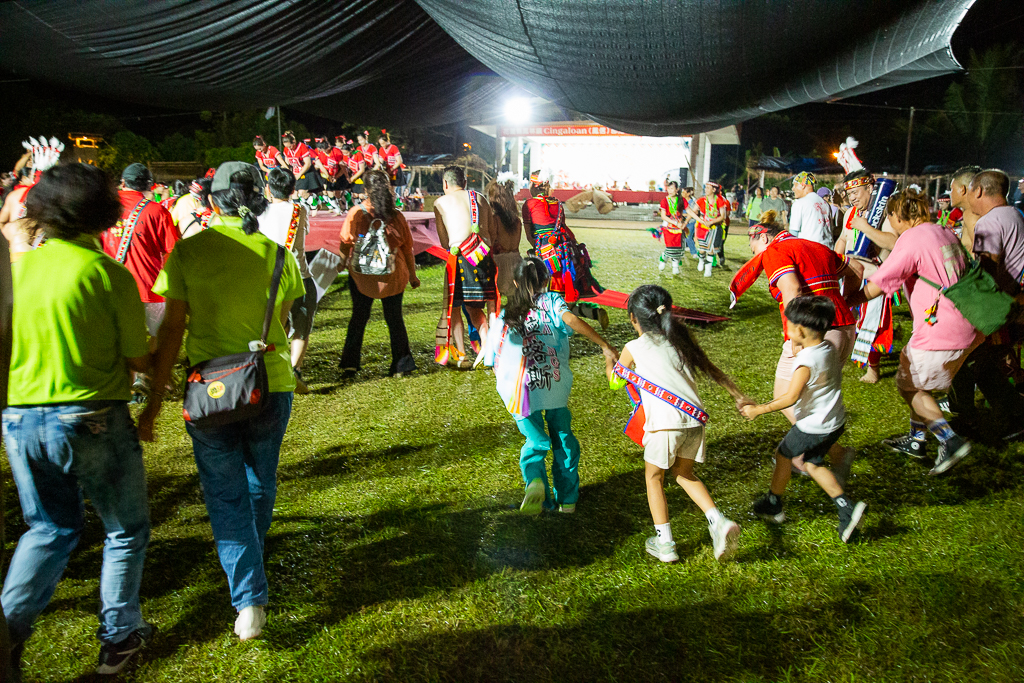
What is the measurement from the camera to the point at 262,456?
274 centimetres

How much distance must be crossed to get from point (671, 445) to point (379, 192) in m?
3.55

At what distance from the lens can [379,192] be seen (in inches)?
223

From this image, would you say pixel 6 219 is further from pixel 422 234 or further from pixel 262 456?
pixel 422 234

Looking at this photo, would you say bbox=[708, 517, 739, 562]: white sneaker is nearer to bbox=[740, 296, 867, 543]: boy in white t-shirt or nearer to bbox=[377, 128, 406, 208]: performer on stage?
bbox=[740, 296, 867, 543]: boy in white t-shirt

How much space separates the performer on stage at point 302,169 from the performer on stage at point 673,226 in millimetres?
6367

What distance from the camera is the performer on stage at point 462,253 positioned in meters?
6.12

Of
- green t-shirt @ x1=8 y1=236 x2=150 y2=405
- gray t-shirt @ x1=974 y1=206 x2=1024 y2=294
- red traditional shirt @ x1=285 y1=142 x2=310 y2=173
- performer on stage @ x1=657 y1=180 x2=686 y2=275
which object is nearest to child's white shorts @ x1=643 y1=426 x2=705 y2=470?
green t-shirt @ x1=8 y1=236 x2=150 y2=405

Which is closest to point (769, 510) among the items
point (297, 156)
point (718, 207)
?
point (718, 207)

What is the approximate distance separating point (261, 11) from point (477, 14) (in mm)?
980

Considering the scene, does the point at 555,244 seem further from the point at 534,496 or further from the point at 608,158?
the point at 608,158

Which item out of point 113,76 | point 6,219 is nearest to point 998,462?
point 113,76

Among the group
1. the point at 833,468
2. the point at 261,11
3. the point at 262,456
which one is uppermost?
the point at 261,11

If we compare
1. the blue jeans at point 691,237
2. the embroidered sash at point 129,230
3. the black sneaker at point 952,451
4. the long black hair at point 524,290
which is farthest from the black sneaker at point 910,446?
the blue jeans at point 691,237

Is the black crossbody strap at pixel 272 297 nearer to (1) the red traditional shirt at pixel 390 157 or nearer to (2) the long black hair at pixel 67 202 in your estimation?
(2) the long black hair at pixel 67 202
